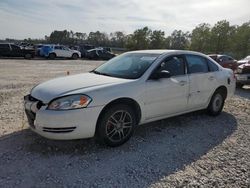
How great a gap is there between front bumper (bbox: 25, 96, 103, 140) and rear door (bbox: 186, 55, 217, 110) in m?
2.31

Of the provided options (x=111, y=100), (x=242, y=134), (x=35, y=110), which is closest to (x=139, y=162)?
(x=111, y=100)

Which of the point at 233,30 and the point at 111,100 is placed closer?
the point at 111,100

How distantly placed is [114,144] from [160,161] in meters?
0.79

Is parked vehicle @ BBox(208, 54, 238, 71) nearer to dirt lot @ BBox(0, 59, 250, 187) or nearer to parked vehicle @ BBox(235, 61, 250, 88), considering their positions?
parked vehicle @ BBox(235, 61, 250, 88)

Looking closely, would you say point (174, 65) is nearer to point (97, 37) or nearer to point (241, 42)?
point (241, 42)

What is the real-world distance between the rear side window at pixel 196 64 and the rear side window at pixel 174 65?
0.22m

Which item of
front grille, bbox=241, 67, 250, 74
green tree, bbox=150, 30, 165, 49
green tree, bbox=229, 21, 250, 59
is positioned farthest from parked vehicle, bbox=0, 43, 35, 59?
green tree, bbox=150, 30, 165, 49

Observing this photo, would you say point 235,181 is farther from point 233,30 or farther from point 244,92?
point 233,30

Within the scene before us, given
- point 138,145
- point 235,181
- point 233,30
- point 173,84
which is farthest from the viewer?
point 233,30

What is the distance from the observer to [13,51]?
27.8 meters

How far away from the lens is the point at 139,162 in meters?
3.92

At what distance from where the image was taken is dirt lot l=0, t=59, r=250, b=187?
11.3ft

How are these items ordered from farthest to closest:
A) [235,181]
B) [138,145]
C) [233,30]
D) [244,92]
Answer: [233,30], [244,92], [138,145], [235,181]

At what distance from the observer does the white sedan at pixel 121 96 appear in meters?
3.96
